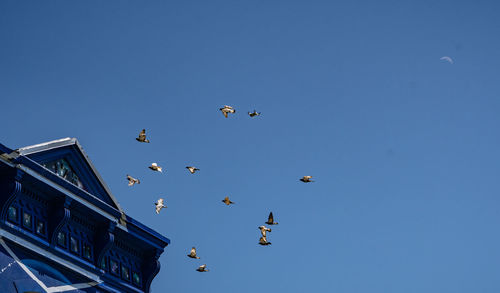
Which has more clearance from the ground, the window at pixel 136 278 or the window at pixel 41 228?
the window at pixel 41 228

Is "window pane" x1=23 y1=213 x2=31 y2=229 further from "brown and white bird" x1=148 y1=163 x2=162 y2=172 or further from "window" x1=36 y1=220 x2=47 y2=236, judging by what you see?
"brown and white bird" x1=148 y1=163 x2=162 y2=172

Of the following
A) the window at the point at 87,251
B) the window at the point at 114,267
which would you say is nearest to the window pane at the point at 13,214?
the window at the point at 87,251

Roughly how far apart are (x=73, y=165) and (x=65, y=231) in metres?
2.55

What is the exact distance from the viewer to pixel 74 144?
29.8 meters

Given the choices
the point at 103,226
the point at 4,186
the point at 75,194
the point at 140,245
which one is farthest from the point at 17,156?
the point at 140,245

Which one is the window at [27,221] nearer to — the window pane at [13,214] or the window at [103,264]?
the window pane at [13,214]

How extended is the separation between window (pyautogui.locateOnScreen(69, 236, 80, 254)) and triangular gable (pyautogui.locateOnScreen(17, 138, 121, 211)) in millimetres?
1971

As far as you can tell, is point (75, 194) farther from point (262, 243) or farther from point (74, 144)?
point (262, 243)

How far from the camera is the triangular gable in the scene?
28.2 m

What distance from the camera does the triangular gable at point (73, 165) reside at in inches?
1112

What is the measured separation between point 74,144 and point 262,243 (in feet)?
27.1

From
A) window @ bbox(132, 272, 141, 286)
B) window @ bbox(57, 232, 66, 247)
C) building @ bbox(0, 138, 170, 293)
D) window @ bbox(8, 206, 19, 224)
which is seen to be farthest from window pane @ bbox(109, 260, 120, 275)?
window @ bbox(8, 206, 19, 224)

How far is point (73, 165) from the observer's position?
2962cm

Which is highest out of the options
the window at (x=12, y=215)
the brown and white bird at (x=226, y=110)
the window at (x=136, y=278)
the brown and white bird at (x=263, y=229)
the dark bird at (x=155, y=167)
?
the brown and white bird at (x=226, y=110)
